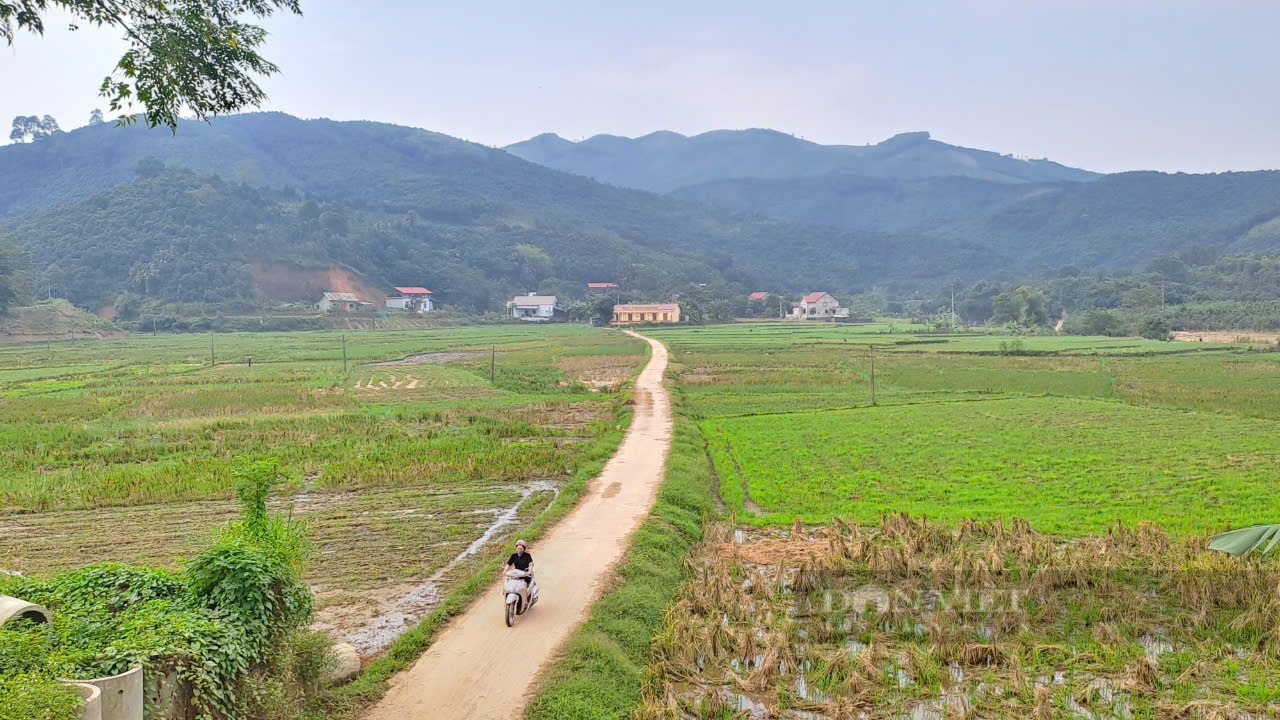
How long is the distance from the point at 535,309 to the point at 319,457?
110555mm

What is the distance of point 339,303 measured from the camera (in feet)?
394

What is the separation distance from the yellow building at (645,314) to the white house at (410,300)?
30683mm

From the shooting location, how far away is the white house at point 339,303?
393ft

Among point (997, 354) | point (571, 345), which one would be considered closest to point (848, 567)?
point (997, 354)

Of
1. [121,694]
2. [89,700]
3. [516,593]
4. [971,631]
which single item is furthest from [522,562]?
[971,631]

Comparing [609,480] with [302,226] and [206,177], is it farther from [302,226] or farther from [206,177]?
[206,177]

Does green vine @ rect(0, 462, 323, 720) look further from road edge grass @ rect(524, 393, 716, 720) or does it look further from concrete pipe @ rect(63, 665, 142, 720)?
road edge grass @ rect(524, 393, 716, 720)

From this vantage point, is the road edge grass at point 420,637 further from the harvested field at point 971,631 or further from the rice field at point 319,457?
the harvested field at point 971,631

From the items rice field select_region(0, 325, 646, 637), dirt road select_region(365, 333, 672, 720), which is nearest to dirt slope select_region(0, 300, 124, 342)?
rice field select_region(0, 325, 646, 637)

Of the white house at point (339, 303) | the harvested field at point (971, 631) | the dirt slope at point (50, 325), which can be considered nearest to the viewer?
the harvested field at point (971, 631)

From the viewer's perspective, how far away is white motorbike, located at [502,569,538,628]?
10312 mm

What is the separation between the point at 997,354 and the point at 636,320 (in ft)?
212

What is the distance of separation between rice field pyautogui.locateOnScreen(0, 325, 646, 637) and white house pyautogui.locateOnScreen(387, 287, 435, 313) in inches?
3224

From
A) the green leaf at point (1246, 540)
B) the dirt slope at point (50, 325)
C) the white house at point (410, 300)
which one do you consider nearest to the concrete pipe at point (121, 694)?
the green leaf at point (1246, 540)
